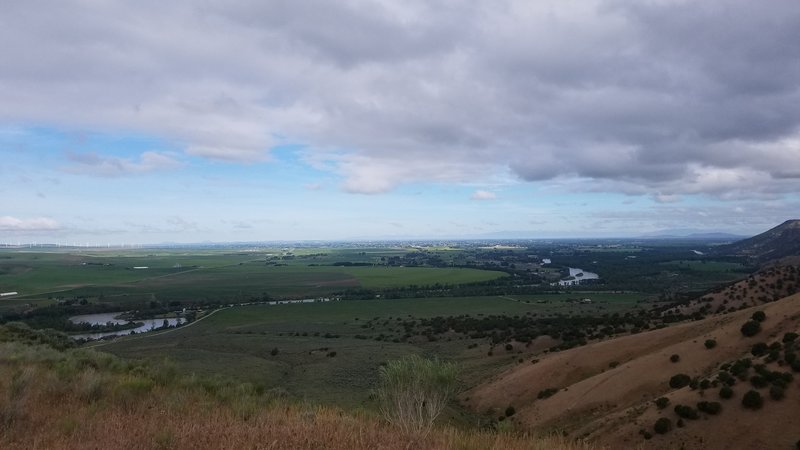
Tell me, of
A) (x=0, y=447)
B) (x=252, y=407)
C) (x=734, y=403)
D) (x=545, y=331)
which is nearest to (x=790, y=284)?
(x=545, y=331)

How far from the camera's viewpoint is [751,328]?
104ft

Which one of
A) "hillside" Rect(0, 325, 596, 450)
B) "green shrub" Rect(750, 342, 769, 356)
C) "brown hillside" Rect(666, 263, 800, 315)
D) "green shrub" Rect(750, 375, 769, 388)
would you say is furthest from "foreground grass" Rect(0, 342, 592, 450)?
"brown hillside" Rect(666, 263, 800, 315)

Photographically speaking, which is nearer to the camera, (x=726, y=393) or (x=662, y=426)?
(x=662, y=426)

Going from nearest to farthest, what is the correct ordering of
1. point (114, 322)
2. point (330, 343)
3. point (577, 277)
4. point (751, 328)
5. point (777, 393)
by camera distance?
point (777, 393) < point (751, 328) < point (330, 343) < point (114, 322) < point (577, 277)

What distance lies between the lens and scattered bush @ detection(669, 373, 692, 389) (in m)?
28.7

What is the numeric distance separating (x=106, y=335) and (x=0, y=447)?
8717cm

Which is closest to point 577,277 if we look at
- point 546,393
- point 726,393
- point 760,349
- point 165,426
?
point 546,393

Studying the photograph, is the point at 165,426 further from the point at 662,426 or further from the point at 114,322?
the point at 114,322

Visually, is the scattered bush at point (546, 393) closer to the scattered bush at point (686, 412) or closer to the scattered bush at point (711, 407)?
the scattered bush at point (686, 412)

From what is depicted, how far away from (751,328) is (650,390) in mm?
8946

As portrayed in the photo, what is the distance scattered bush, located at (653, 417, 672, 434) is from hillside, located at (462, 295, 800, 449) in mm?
256

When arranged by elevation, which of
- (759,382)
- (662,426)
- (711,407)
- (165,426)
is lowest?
(662,426)

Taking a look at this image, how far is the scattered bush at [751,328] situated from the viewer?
31.5 meters

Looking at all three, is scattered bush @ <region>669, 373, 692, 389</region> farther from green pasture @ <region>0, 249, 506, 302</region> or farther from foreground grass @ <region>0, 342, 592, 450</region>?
green pasture @ <region>0, 249, 506, 302</region>
